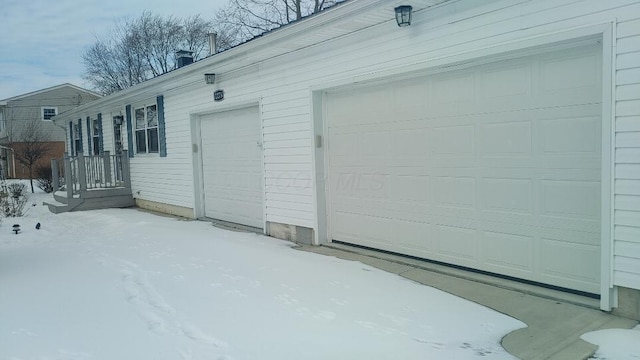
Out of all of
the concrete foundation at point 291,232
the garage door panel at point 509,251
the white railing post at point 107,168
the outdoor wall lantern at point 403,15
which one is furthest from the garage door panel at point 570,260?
the white railing post at point 107,168

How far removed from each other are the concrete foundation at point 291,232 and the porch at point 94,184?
6.28m

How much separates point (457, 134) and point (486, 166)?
0.47 meters

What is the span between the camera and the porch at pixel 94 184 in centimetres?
1141

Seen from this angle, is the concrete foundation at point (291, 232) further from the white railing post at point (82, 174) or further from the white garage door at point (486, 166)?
the white railing post at point (82, 174)

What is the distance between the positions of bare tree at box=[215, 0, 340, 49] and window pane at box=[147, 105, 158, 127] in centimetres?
1064

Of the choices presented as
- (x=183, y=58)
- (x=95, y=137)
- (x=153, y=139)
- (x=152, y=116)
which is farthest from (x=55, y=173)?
(x=183, y=58)

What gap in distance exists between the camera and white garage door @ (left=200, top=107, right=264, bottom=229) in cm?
801

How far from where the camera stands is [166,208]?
10922mm

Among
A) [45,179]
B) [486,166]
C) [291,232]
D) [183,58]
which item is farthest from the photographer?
[45,179]

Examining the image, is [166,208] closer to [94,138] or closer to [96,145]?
[96,145]

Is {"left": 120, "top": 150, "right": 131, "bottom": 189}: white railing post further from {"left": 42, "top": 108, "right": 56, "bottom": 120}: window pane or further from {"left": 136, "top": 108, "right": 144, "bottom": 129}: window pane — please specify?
{"left": 42, "top": 108, "right": 56, "bottom": 120}: window pane

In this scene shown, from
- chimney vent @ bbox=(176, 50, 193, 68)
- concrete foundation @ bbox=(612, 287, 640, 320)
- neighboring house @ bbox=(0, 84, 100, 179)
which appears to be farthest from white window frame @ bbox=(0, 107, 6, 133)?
concrete foundation @ bbox=(612, 287, 640, 320)

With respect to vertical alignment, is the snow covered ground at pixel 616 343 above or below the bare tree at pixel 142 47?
below

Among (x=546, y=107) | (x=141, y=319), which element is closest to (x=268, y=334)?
(x=141, y=319)
